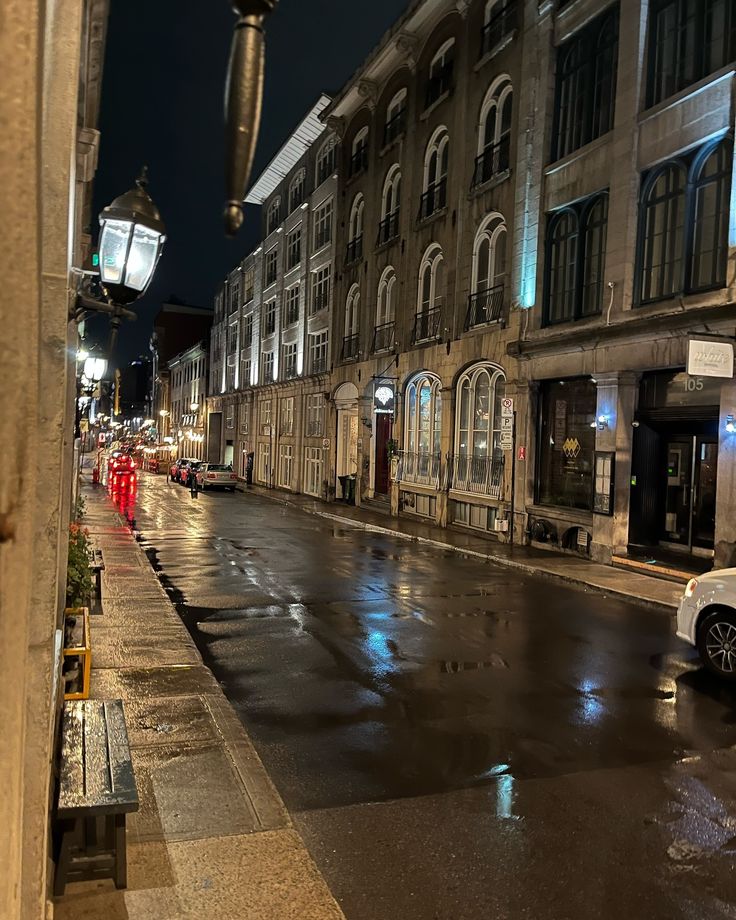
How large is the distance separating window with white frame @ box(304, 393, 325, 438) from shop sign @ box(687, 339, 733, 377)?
83.8 ft

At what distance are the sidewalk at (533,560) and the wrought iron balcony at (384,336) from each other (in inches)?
260

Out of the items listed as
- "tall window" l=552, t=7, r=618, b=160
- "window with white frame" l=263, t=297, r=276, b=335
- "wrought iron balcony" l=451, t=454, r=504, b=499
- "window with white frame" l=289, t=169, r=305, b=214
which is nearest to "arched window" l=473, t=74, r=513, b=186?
"tall window" l=552, t=7, r=618, b=160

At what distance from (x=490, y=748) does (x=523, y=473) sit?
14528 millimetres

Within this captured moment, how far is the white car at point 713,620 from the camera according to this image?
8109 mm

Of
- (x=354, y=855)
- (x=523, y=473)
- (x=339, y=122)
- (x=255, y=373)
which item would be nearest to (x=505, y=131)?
(x=523, y=473)

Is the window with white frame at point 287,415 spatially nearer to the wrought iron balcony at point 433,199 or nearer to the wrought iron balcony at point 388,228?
the wrought iron balcony at point 388,228

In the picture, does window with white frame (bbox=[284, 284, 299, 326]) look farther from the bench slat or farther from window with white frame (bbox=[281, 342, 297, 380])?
the bench slat

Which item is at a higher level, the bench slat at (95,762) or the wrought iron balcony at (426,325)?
the wrought iron balcony at (426,325)

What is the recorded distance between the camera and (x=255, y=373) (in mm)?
51375

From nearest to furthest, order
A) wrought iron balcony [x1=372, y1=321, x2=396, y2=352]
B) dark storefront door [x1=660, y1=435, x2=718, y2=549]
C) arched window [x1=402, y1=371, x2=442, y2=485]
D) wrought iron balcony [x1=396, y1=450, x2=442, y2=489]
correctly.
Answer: dark storefront door [x1=660, y1=435, x2=718, y2=549]
wrought iron balcony [x1=396, y1=450, x2=442, y2=489]
arched window [x1=402, y1=371, x2=442, y2=485]
wrought iron balcony [x1=372, y1=321, x2=396, y2=352]

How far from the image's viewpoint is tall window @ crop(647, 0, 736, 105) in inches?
578

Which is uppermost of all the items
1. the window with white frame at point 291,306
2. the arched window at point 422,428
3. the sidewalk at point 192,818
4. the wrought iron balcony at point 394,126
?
the wrought iron balcony at point 394,126

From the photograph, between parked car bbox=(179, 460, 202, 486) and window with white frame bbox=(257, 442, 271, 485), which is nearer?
parked car bbox=(179, 460, 202, 486)

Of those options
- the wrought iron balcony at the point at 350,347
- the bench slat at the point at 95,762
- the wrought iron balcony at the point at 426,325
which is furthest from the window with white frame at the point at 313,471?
the bench slat at the point at 95,762
